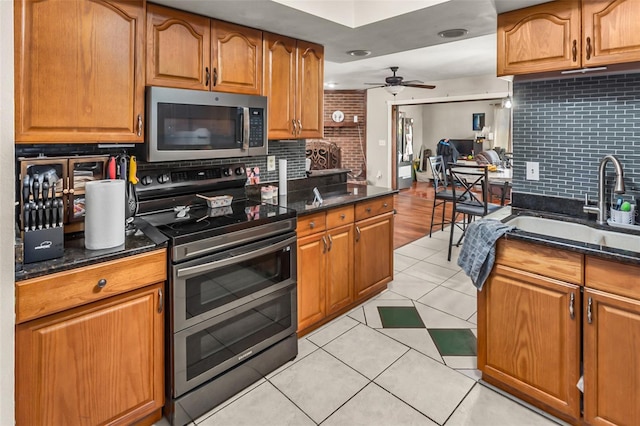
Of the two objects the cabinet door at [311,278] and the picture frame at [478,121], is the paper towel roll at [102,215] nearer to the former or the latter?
the cabinet door at [311,278]

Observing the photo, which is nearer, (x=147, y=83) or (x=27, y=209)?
(x=27, y=209)

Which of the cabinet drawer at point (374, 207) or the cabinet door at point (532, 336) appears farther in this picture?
the cabinet drawer at point (374, 207)

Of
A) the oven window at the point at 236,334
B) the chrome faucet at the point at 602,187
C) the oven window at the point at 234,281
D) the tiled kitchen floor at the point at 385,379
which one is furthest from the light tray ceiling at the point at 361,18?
the tiled kitchen floor at the point at 385,379

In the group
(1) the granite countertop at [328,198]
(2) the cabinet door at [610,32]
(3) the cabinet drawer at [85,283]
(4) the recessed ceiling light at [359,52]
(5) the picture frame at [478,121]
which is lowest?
(3) the cabinet drawer at [85,283]

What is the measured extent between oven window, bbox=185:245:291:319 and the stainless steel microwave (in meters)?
0.70

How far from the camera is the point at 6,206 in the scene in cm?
52

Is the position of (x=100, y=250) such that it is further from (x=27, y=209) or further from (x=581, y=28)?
(x=581, y=28)

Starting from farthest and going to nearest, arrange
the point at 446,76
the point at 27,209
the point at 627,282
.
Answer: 1. the point at 446,76
2. the point at 627,282
3. the point at 27,209

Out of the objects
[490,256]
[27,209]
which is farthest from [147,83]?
[490,256]

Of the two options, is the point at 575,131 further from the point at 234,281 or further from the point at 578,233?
the point at 234,281

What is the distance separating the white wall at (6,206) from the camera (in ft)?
1.67

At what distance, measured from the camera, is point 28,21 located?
1.57 m

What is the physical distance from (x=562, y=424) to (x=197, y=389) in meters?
1.80

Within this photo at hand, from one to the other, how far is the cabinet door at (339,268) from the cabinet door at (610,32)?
174cm
